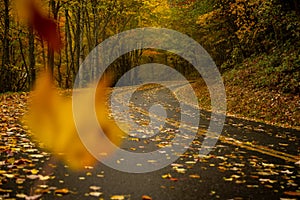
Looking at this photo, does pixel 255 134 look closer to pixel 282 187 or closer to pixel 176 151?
pixel 176 151

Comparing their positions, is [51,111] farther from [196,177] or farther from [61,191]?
[196,177]

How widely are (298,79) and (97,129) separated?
13170 mm

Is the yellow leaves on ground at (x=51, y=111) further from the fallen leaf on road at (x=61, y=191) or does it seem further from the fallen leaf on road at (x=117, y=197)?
the fallen leaf on road at (x=61, y=191)

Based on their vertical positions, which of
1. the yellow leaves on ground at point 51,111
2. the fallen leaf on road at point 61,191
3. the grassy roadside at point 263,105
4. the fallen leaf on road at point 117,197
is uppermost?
the yellow leaves on ground at point 51,111

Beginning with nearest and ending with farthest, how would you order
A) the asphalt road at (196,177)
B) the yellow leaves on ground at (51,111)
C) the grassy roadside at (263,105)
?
the yellow leaves on ground at (51,111), the asphalt road at (196,177), the grassy roadside at (263,105)

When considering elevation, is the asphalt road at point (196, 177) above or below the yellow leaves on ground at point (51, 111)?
below

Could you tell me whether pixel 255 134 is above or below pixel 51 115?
below

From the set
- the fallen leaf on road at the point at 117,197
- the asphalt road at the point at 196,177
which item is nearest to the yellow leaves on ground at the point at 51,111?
the asphalt road at the point at 196,177

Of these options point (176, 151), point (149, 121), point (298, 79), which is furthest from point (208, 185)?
point (298, 79)

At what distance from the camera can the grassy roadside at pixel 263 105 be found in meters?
11.3

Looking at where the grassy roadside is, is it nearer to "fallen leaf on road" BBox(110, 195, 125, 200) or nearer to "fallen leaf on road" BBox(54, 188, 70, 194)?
"fallen leaf on road" BBox(110, 195, 125, 200)

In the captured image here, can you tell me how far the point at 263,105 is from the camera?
13188mm

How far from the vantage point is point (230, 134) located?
869cm

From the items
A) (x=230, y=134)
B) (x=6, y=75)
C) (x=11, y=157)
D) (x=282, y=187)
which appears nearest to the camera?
(x=282, y=187)
